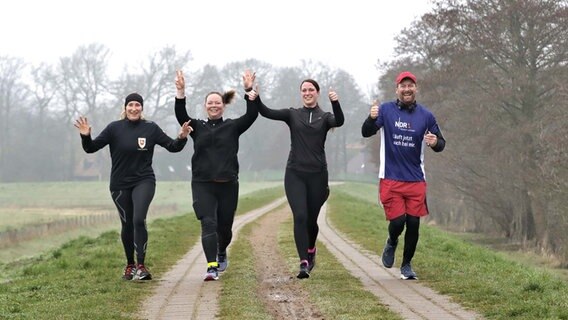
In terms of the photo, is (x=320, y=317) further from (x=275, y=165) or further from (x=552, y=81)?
(x=275, y=165)

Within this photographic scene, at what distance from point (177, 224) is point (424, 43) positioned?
1954 cm

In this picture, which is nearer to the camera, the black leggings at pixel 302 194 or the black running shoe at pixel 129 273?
the black leggings at pixel 302 194

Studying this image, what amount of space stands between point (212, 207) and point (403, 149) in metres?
2.38

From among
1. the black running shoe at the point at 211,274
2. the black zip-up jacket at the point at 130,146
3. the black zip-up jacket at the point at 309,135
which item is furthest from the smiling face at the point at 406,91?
the black running shoe at the point at 211,274

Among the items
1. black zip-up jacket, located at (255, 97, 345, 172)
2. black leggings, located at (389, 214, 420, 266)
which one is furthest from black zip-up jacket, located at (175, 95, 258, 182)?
black leggings, located at (389, 214, 420, 266)

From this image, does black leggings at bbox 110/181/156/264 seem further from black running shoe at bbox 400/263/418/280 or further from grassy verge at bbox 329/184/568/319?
grassy verge at bbox 329/184/568/319

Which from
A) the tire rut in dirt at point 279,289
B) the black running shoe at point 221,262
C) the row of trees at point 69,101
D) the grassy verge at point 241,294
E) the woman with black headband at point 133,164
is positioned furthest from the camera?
the row of trees at point 69,101

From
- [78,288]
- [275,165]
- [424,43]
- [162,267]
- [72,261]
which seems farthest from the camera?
[275,165]

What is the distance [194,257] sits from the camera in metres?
14.2

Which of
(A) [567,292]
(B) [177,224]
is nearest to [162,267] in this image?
(A) [567,292]

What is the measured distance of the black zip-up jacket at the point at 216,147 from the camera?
1002 centimetres

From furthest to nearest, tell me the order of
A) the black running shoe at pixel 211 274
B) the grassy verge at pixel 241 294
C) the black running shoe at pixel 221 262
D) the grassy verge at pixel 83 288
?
the black running shoe at pixel 221 262
the black running shoe at pixel 211 274
the grassy verge at pixel 83 288
the grassy verge at pixel 241 294

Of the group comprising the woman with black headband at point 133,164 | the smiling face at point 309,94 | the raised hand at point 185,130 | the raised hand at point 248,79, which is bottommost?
the woman with black headband at point 133,164

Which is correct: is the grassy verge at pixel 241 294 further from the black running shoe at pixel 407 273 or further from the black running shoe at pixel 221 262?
the black running shoe at pixel 407 273
